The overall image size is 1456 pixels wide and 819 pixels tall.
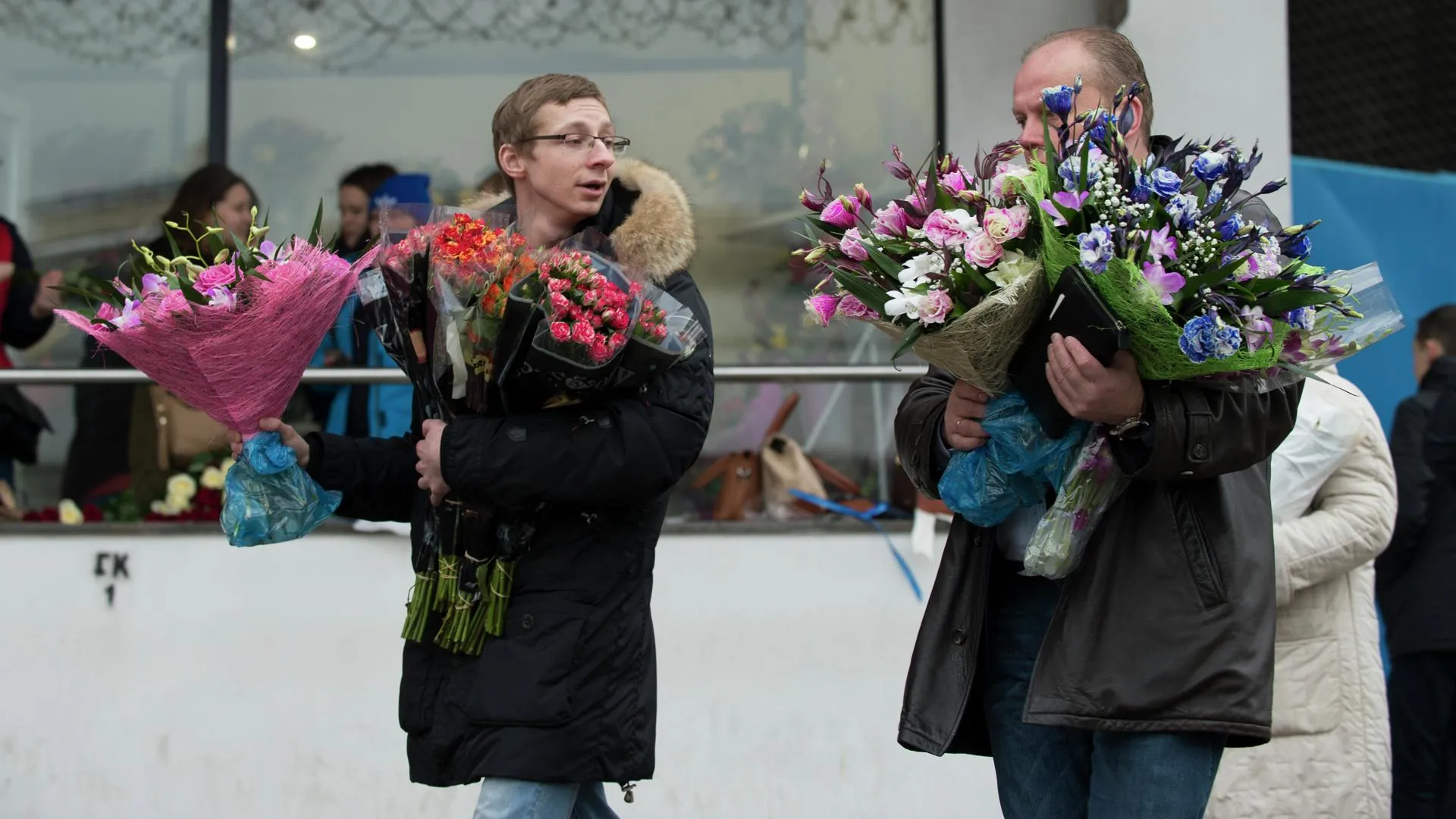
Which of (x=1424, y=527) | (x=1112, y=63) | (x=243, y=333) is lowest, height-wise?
(x=1424, y=527)

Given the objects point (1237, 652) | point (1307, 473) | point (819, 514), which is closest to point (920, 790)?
point (819, 514)

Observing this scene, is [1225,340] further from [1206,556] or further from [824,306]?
[824,306]

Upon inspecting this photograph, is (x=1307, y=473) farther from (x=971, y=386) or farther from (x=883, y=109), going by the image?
(x=883, y=109)

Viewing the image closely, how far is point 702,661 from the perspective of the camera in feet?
18.0

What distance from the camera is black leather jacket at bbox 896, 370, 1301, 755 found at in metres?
2.79

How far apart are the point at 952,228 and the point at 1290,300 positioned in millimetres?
539

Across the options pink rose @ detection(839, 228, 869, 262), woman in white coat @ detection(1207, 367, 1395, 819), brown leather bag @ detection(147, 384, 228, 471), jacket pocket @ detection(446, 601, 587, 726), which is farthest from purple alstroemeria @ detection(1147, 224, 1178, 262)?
brown leather bag @ detection(147, 384, 228, 471)

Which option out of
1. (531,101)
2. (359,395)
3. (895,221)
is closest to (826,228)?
(895,221)

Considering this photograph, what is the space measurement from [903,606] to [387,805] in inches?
69.9

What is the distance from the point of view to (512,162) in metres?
3.72

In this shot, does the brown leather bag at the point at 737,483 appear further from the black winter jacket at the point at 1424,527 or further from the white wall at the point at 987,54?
the black winter jacket at the point at 1424,527

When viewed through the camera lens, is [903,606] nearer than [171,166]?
Yes

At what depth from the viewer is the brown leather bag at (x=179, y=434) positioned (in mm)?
5898

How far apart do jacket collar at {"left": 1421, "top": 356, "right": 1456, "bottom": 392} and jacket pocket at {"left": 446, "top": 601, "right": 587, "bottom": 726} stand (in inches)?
128
